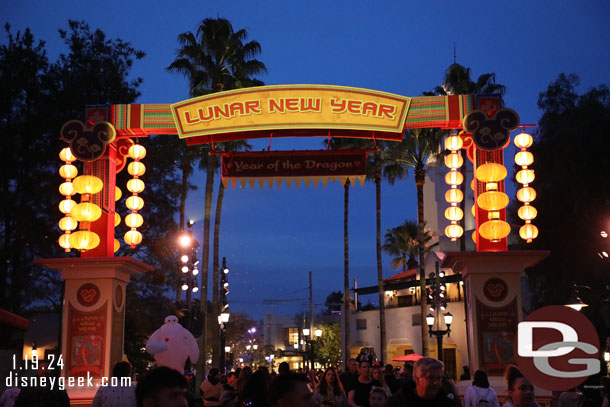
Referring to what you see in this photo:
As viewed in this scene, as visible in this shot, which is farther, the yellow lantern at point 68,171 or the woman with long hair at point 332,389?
the yellow lantern at point 68,171

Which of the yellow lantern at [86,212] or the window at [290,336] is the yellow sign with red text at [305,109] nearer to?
the yellow lantern at [86,212]

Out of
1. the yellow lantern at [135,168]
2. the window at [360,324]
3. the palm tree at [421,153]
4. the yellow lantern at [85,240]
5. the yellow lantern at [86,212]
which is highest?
the palm tree at [421,153]

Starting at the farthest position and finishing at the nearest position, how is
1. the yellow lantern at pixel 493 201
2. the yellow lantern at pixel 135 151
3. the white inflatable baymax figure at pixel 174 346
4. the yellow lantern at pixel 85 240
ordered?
the yellow lantern at pixel 135 151 < the yellow lantern at pixel 85 240 < the yellow lantern at pixel 493 201 < the white inflatable baymax figure at pixel 174 346

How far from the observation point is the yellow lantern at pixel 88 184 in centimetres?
1506

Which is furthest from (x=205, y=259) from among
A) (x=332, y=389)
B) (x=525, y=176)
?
(x=332, y=389)

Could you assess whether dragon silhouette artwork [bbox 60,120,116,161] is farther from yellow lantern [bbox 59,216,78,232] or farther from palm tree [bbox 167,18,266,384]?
palm tree [bbox 167,18,266,384]

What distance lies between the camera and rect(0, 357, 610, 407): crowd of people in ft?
12.3

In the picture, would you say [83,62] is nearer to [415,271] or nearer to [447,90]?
[447,90]

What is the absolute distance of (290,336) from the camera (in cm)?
10225

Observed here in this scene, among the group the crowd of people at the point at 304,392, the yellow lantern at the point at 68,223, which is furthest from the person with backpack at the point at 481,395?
the yellow lantern at the point at 68,223

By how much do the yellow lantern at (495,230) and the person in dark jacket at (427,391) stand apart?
9134 mm

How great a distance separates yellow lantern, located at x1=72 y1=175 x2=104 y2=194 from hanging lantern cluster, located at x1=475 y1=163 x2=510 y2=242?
8196 mm

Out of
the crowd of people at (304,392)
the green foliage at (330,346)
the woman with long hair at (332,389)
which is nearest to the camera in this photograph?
the crowd of people at (304,392)

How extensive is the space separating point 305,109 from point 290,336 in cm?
8969
